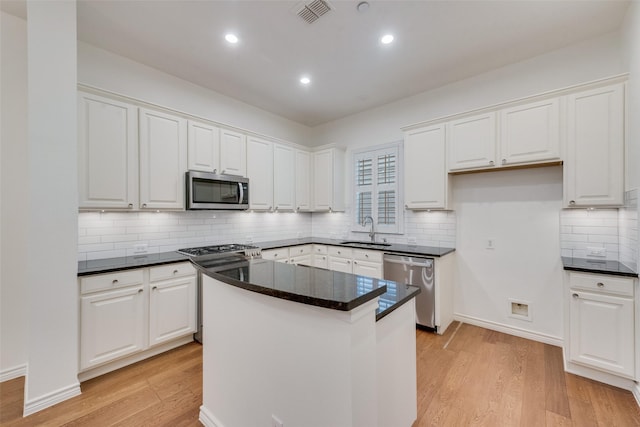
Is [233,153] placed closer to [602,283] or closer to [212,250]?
[212,250]

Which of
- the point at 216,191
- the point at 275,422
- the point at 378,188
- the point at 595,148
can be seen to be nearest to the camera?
the point at 275,422

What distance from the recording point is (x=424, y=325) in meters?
3.23

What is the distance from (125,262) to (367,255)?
277 cm

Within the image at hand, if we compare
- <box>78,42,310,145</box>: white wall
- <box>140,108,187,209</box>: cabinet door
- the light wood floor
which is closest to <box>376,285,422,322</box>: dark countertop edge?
the light wood floor

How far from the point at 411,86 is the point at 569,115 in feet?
5.78

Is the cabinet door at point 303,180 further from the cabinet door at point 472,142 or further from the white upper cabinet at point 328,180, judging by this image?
the cabinet door at point 472,142

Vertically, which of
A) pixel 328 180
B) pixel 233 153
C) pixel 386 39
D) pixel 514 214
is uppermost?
pixel 386 39

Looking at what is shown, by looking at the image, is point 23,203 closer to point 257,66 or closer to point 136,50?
point 136,50

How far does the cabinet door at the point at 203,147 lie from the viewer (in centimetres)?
322

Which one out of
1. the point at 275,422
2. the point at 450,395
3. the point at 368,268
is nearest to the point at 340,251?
the point at 368,268

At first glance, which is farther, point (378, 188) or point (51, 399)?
point (378, 188)

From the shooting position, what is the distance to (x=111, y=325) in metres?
2.38

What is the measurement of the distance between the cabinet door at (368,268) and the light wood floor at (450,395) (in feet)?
3.49

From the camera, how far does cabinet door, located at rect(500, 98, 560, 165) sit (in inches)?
105
